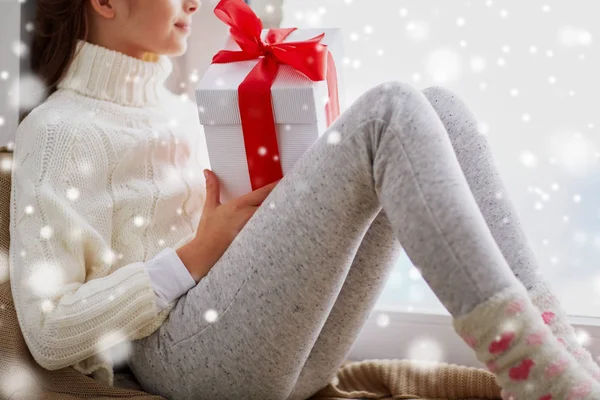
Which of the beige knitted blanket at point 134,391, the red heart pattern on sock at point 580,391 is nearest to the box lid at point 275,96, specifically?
the beige knitted blanket at point 134,391

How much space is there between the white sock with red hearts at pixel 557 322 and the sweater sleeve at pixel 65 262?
54cm

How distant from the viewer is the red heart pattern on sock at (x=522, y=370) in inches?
28.6

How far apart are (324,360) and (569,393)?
458 mm

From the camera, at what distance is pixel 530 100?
4.67 ft

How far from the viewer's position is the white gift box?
0.98 m

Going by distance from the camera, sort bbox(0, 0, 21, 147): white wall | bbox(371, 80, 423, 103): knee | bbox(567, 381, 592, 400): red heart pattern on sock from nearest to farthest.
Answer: bbox(567, 381, 592, 400): red heart pattern on sock < bbox(371, 80, 423, 103): knee < bbox(0, 0, 21, 147): white wall

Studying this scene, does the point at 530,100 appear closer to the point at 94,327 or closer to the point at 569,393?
the point at 569,393

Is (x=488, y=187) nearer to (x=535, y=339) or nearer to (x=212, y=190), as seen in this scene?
(x=535, y=339)

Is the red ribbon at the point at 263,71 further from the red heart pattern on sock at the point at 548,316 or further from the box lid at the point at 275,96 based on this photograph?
the red heart pattern on sock at the point at 548,316

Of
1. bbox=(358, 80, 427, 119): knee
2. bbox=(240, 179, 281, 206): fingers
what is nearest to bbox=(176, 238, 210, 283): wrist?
bbox=(240, 179, 281, 206): fingers

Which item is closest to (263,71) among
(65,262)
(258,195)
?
(258,195)

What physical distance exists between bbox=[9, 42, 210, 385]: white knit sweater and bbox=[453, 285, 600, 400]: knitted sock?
494 millimetres

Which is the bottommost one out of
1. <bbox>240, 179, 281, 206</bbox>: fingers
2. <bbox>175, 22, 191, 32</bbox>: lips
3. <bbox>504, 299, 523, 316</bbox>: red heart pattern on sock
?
<bbox>240, 179, 281, 206</bbox>: fingers

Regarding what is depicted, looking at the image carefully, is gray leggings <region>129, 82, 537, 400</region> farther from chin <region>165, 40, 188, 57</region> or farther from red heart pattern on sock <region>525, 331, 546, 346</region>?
chin <region>165, 40, 188, 57</region>
